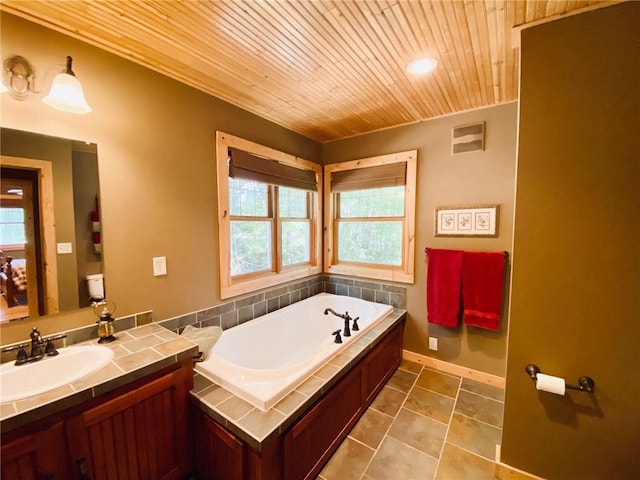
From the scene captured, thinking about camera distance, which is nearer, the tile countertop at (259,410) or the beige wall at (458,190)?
the tile countertop at (259,410)

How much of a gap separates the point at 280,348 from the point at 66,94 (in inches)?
91.3

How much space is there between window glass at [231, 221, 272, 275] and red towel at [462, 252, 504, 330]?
6.47ft

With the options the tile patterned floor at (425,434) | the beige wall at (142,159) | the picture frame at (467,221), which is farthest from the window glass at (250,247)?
the picture frame at (467,221)

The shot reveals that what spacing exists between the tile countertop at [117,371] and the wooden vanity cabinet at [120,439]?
67mm

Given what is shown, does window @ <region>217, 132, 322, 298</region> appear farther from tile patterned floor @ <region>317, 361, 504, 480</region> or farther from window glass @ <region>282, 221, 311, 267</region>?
tile patterned floor @ <region>317, 361, 504, 480</region>

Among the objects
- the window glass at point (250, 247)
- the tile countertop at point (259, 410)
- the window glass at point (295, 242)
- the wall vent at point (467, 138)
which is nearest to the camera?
the tile countertop at point (259, 410)

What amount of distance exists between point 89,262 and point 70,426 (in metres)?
0.86

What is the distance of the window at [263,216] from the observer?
88.0 inches

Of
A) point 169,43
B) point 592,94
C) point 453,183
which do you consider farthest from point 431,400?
point 169,43

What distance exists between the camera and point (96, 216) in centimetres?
154

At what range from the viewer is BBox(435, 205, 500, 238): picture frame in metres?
2.32

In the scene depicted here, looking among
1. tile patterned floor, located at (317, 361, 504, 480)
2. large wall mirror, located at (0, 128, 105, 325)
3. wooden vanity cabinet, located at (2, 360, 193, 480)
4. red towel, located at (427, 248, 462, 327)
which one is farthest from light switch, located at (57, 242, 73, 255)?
red towel, located at (427, 248, 462, 327)

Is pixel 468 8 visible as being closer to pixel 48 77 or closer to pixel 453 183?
pixel 453 183

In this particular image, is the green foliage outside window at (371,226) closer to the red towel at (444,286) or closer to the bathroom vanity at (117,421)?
the red towel at (444,286)
